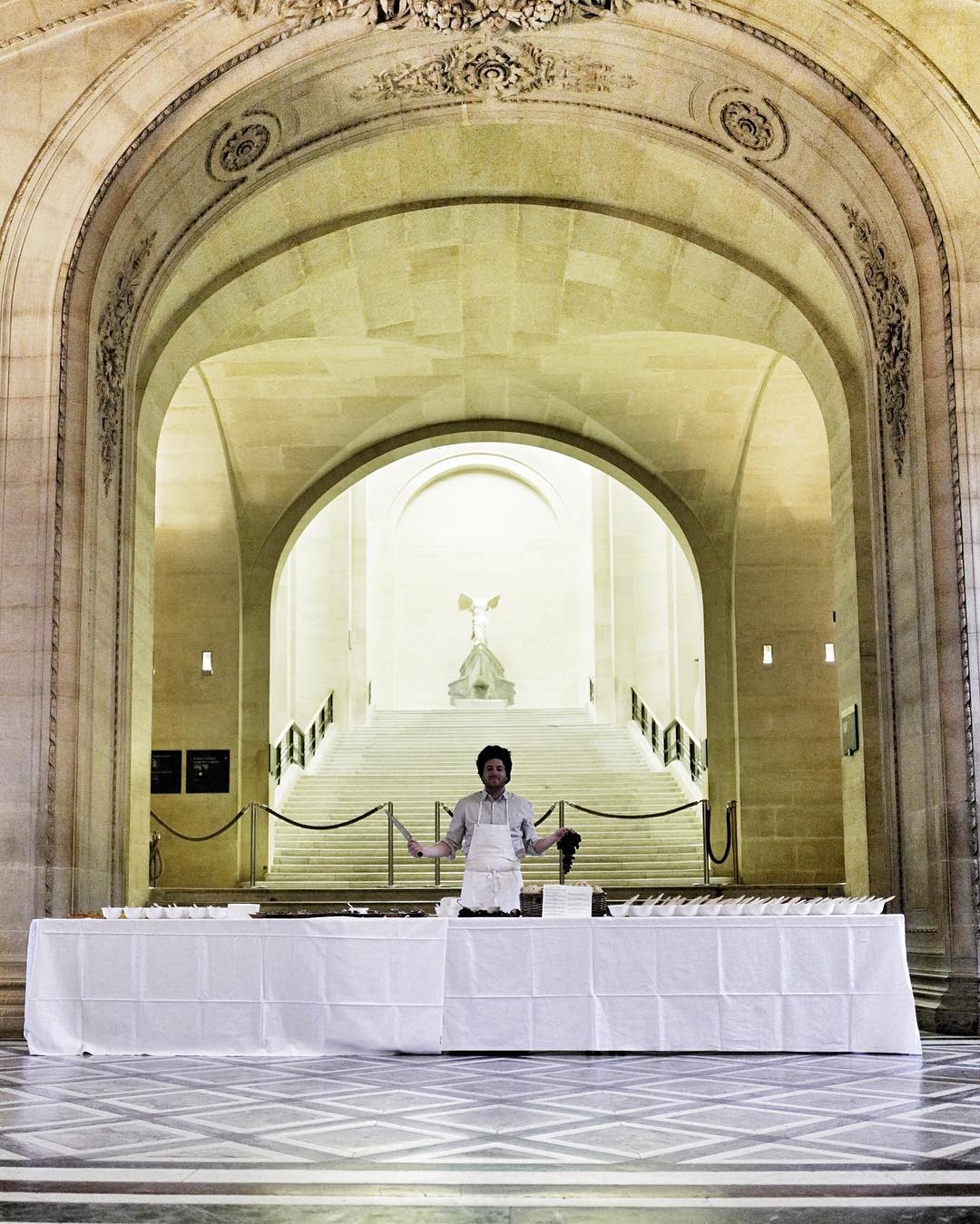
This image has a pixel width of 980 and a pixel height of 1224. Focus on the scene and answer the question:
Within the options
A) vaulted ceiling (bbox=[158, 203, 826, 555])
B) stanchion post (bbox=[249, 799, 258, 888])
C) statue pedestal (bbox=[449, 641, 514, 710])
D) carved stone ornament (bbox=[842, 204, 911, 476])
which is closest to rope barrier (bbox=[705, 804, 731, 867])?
vaulted ceiling (bbox=[158, 203, 826, 555])

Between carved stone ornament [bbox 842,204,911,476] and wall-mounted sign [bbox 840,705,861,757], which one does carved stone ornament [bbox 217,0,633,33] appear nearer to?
carved stone ornament [bbox 842,204,911,476]

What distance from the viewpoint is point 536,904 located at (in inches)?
259

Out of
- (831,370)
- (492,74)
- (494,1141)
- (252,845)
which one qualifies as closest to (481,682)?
(252,845)

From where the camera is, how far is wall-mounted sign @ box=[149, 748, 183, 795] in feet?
50.8

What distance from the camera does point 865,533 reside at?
9781 mm

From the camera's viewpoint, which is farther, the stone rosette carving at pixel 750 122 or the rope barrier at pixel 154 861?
the rope barrier at pixel 154 861

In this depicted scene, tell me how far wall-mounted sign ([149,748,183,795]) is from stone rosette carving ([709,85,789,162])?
9.14m

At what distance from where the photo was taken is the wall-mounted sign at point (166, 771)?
15.5 metres

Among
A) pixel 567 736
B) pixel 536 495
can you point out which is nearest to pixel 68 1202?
pixel 567 736

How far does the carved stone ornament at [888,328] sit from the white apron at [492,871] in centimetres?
365

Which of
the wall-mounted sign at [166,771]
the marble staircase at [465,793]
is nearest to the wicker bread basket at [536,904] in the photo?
the marble staircase at [465,793]

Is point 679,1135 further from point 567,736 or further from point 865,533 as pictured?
point 567,736

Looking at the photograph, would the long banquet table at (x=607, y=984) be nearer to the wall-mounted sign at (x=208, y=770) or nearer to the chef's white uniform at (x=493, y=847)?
the chef's white uniform at (x=493, y=847)

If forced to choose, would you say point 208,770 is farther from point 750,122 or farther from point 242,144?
point 750,122
